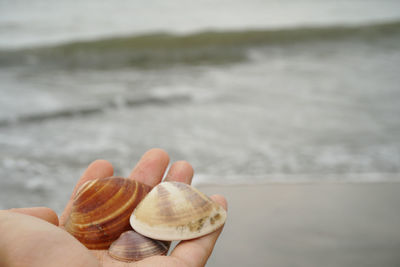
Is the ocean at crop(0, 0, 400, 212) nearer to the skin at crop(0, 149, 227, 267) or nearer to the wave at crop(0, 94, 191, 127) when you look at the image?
the wave at crop(0, 94, 191, 127)

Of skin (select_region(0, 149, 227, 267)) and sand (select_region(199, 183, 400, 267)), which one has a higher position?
skin (select_region(0, 149, 227, 267))

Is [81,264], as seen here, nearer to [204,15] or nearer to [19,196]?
[19,196]

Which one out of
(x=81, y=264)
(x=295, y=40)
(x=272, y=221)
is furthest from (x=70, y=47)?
(x=81, y=264)

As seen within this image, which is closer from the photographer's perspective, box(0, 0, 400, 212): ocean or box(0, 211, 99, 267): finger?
box(0, 211, 99, 267): finger

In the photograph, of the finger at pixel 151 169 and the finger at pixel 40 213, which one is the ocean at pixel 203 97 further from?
the finger at pixel 40 213

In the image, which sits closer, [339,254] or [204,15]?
[339,254]

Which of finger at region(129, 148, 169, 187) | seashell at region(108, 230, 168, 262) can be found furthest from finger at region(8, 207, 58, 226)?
finger at region(129, 148, 169, 187)
